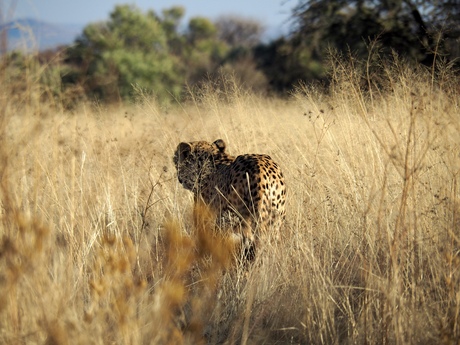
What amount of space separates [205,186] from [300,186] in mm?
621

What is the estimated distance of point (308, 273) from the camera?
2.76 m

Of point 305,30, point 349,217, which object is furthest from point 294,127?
point 305,30

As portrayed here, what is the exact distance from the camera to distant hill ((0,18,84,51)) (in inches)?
87.5

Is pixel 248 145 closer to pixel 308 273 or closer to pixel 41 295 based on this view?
pixel 308 273

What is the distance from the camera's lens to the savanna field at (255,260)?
191 centimetres

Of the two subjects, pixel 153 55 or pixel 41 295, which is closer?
pixel 41 295

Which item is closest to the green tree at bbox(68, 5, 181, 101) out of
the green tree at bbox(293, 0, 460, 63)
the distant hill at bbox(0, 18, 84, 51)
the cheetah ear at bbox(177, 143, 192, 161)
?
the green tree at bbox(293, 0, 460, 63)

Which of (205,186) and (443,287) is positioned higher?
(205,186)

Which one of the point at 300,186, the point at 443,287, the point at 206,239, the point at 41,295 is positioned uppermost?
the point at 206,239

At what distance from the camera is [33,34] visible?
2.36 metres

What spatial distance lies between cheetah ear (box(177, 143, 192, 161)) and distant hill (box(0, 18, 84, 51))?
1591 millimetres

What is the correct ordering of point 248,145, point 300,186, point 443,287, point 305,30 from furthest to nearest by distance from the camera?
1. point 305,30
2. point 248,145
3. point 300,186
4. point 443,287

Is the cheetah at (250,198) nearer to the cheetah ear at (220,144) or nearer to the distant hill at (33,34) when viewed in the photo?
the cheetah ear at (220,144)

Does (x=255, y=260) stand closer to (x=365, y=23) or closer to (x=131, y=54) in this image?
(x=365, y=23)
